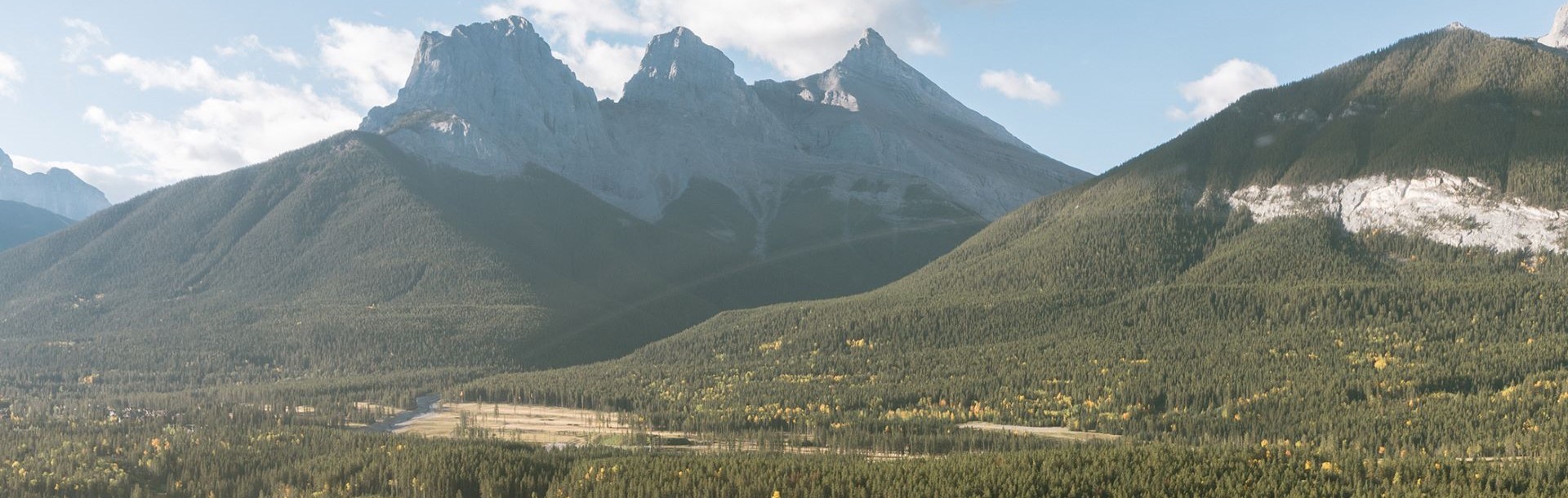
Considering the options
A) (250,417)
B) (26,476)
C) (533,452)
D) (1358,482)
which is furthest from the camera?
(250,417)

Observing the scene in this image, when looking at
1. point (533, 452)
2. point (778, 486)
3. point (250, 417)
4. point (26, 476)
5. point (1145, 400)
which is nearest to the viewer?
point (778, 486)

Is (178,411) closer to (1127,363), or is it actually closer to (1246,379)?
(1127,363)

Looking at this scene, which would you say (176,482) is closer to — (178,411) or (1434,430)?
(178,411)

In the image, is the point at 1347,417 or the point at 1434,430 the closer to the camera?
the point at 1434,430

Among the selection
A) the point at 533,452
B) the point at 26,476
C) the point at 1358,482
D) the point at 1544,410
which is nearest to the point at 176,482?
the point at 26,476

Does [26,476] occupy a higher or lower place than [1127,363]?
lower

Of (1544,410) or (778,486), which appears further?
(1544,410)

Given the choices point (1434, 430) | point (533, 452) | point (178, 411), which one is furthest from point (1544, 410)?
point (178, 411)

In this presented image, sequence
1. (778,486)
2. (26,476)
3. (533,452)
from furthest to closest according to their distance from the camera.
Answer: (533,452), (26,476), (778,486)

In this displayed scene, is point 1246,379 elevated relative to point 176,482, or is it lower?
elevated
